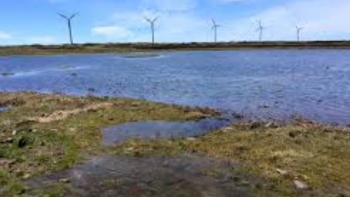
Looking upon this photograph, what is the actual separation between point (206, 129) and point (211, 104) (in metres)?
12.4

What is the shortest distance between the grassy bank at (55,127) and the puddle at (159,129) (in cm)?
68

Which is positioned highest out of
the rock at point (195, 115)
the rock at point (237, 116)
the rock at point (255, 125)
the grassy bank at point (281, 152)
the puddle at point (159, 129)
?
the grassy bank at point (281, 152)

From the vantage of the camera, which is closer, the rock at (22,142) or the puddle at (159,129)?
the rock at (22,142)

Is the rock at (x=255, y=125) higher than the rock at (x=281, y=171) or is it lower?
lower

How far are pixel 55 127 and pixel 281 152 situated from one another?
1169 cm

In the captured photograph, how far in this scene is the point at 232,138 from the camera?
77.9 ft

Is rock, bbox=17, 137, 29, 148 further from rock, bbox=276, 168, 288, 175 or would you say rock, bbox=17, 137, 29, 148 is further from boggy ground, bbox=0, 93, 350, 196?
rock, bbox=276, 168, 288, 175

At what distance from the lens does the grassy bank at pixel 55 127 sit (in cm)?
1980

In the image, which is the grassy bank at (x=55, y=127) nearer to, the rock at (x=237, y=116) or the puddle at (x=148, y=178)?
the puddle at (x=148, y=178)

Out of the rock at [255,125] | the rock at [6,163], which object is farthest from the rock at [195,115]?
the rock at [6,163]

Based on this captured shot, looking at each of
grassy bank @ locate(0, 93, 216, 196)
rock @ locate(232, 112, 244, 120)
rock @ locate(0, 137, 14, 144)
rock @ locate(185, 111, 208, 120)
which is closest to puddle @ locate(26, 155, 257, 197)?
grassy bank @ locate(0, 93, 216, 196)

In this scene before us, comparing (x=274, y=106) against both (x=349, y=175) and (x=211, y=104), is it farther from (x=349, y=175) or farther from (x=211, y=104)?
(x=349, y=175)

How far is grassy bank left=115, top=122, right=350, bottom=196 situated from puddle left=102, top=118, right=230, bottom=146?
122cm

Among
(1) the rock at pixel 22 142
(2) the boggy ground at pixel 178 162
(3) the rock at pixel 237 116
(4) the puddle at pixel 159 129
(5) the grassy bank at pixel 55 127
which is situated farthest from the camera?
(3) the rock at pixel 237 116
